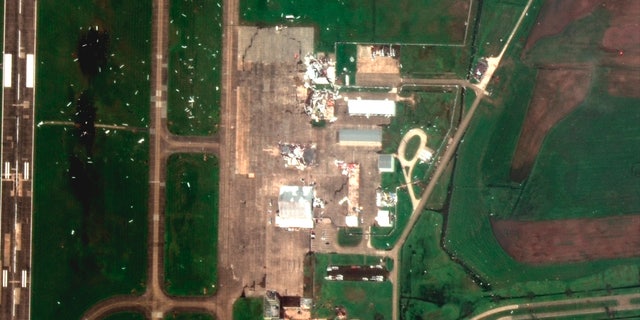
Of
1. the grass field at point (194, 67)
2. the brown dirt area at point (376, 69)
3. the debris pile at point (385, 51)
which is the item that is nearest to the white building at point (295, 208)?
the grass field at point (194, 67)

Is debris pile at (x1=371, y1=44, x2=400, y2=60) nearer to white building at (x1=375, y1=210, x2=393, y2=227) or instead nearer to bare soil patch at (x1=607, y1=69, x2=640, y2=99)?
white building at (x1=375, y1=210, x2=393, y2=227)

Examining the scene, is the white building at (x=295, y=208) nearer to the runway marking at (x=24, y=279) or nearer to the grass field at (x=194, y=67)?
the grass field at (x=194, y=67)

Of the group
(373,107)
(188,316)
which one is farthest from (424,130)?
(188,316)

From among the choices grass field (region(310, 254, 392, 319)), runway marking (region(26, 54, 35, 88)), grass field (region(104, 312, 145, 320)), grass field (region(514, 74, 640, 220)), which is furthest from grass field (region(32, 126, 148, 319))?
grass field (region(514, 74, 640, 220))

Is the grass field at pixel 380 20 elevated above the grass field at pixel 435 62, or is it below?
above

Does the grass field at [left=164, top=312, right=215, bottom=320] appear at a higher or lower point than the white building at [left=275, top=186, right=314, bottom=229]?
lower

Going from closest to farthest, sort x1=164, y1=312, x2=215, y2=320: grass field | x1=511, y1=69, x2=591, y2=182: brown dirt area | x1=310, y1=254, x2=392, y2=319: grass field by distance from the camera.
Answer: x1=511, y1=69, x2=591, y2=182: brown dirt area, x1=310, y1=254, x2=392, y2=319: grass field, x1=164, y1=312, x2=215, y2=320: grass field
